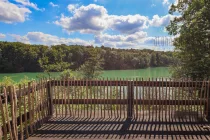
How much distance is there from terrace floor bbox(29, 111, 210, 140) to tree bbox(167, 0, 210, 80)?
6.23 meters

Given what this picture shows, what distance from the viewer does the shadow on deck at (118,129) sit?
5.68 meters

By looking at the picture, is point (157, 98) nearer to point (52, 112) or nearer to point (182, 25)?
point (52, 112)

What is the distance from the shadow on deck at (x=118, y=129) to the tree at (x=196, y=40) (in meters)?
6.23

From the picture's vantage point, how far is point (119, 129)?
6203 millimetres

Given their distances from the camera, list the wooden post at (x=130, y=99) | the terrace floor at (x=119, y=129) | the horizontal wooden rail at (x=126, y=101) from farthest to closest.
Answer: the wooden post at (x=130, y=99) → the horizontal wooden rail at (x=126, y=101) → the terrace floor at (x=119, y=129)

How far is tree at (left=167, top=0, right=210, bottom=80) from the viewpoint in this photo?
11.8m

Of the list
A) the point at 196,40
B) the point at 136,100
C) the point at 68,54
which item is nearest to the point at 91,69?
the point at 196,40

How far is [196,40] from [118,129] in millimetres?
8422

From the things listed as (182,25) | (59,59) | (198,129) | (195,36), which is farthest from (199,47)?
(59,59)

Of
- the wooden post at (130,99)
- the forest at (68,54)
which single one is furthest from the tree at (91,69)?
the forest at (68,54)

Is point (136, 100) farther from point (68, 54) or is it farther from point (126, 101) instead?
point (68, 54)

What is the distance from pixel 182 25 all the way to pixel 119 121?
28.7ft

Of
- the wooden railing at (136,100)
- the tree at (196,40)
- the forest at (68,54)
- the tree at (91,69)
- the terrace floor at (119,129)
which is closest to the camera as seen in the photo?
the terrace floor at (119,129)

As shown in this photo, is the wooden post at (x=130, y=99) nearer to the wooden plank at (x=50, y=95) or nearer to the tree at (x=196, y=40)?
the wooden plank at (x=50, y=95)
